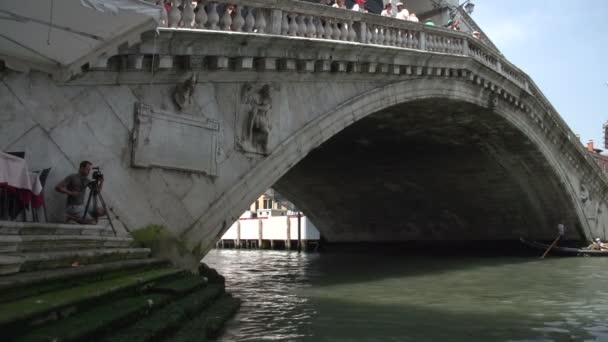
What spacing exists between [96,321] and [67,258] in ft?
3.79

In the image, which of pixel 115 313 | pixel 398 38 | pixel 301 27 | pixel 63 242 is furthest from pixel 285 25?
pixel 115 313

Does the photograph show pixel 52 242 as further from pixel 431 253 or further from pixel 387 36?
pixel 431 253

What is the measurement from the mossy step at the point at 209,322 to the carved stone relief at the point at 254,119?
8.99 feet

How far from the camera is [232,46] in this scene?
8328 millimetres

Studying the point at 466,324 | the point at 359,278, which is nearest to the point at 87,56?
the point at 466,324

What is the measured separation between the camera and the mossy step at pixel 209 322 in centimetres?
452

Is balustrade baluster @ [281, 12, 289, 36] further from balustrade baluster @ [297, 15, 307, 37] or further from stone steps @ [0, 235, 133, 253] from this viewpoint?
stone steps @ [0, 235, 133, 253]

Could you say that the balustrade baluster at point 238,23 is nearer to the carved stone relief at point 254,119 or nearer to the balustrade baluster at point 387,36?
the carved stone relief at point 254,119

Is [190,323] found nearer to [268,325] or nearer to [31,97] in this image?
[268,325]

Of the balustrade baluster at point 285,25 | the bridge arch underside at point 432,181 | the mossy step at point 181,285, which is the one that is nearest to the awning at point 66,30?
the mossy step at point 181,285

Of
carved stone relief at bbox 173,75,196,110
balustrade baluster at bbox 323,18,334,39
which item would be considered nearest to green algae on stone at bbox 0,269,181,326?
carved stone relief at bbox 173,75,196,110

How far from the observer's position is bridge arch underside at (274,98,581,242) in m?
16.8

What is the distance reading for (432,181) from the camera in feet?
71.3

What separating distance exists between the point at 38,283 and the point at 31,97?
144 inches
